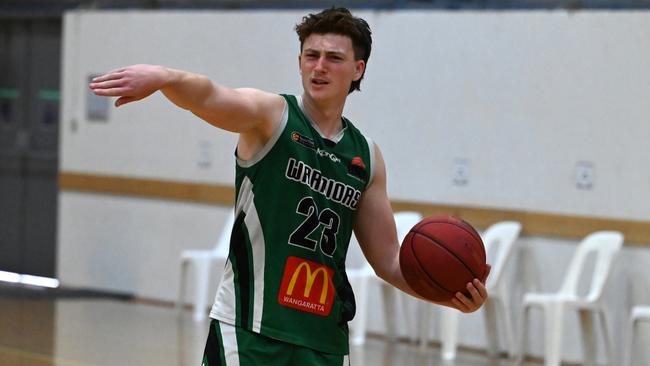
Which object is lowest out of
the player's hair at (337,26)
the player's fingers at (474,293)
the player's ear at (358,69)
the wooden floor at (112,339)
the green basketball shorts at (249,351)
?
the wooden floor at (112,339)

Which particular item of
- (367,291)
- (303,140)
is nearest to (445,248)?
(303,140)

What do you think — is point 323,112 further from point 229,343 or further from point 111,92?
point 111,92

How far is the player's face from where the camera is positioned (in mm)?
3496

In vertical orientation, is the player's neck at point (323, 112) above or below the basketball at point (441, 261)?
above

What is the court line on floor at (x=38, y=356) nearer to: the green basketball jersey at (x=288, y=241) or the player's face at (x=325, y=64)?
the green basketball jersey at (x=288, y=241)

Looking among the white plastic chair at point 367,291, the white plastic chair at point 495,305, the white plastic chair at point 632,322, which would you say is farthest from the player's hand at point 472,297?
the white plastic chair at point 367,291

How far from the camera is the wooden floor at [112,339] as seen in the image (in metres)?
7.82

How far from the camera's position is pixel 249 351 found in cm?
341

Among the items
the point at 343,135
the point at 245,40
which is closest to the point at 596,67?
the point at 245,40

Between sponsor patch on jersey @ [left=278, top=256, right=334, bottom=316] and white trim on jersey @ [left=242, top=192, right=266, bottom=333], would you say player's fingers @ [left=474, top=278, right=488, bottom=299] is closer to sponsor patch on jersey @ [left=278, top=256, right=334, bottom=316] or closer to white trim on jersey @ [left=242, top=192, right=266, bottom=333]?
sponsor patch on jersey @ [left=278, top=256, right=334, bottom=316]

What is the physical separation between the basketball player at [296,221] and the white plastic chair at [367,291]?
5.44 metres

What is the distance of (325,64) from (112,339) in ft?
18.7

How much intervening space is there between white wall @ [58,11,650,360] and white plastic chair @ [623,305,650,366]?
12.0 inches

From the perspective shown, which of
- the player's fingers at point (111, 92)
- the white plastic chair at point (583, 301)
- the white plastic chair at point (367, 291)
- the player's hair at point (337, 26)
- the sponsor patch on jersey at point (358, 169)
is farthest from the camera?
the white plastic chair at point (367, 291)
